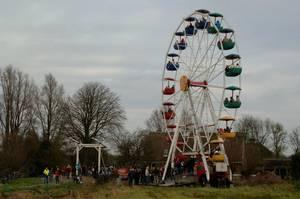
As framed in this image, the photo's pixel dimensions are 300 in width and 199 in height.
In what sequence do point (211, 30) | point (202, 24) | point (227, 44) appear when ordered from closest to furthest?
point (227, 44) < point (211, 30) < point (202, 24)

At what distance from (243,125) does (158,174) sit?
6231 cm

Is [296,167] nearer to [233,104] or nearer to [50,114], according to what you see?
[233,104]

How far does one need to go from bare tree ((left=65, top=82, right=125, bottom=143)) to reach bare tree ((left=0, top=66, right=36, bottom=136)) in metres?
5.91

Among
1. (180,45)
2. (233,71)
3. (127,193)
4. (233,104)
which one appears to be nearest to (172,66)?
(180,45)

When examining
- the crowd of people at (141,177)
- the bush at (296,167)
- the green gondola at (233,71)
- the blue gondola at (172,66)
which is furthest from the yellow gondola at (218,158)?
the bush at (296,167)

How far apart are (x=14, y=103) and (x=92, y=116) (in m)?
11.2

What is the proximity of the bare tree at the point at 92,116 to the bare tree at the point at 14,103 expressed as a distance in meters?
5.91

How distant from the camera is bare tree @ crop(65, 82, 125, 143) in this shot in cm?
7556

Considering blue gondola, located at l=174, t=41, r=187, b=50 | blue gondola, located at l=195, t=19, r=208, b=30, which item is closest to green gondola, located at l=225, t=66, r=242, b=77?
blue gondola, located at l=195, t=19, r=208, b=30

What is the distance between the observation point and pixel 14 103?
7181 centimetres

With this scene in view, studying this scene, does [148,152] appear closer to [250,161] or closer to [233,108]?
[250,161]

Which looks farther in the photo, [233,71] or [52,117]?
[52,117]

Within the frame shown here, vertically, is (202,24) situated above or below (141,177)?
above

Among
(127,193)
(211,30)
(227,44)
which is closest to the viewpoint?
(127,193)
